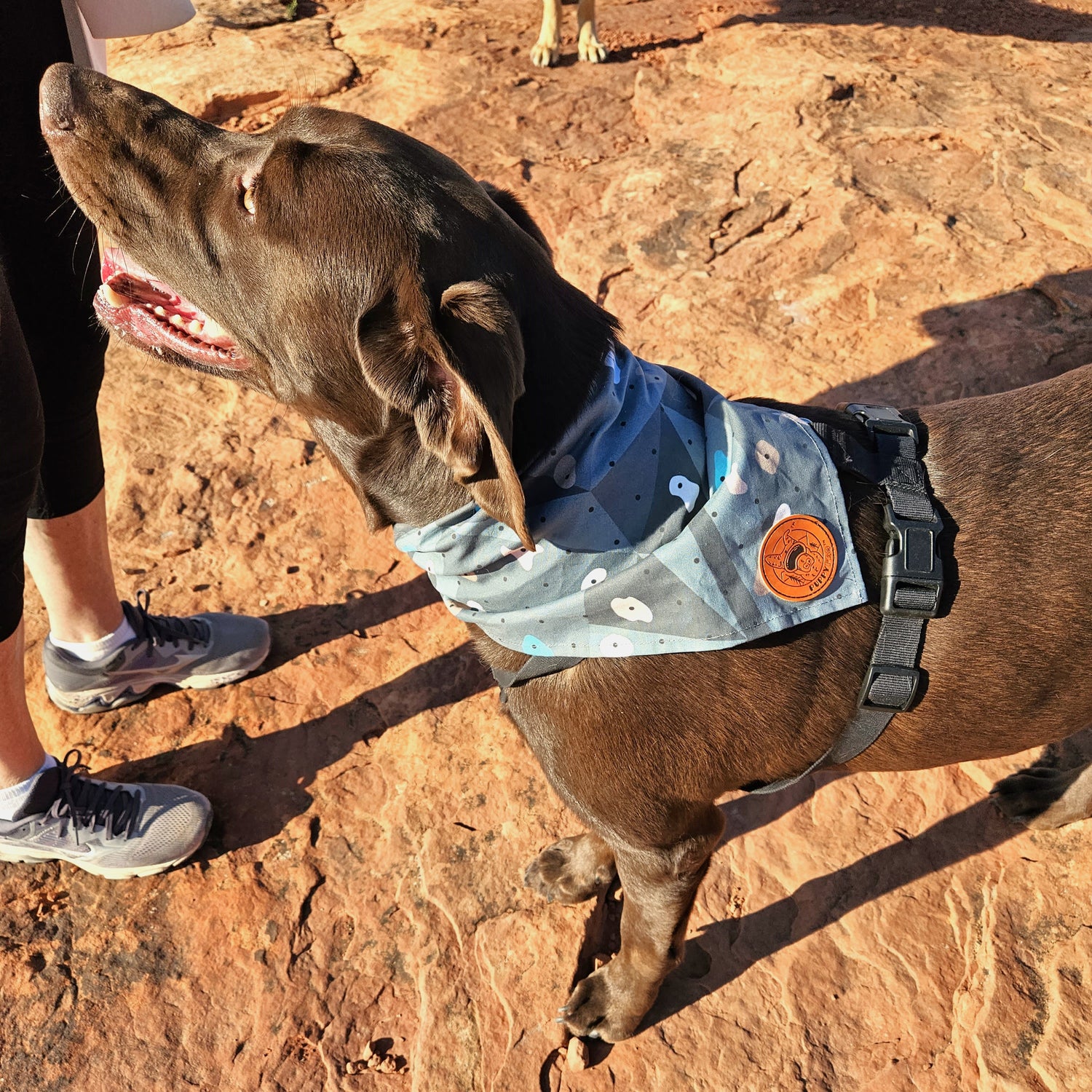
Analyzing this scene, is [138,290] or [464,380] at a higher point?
[464,380]

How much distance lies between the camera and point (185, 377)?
4570 millimetres

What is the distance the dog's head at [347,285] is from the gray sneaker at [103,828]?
1.44 metres

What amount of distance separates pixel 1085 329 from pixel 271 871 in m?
4.23

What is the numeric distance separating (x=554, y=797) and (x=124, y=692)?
1.67 m

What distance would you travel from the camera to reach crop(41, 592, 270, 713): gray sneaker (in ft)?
10.7

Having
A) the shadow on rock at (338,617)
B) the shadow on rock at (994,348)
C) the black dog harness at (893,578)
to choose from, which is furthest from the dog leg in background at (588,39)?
the black dog harness at (893,578)

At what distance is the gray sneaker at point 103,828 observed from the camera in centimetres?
286

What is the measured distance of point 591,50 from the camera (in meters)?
6.43

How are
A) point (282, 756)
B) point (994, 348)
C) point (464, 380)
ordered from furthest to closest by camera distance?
point (994, 348)
point (282, 756)
point (464, 380)

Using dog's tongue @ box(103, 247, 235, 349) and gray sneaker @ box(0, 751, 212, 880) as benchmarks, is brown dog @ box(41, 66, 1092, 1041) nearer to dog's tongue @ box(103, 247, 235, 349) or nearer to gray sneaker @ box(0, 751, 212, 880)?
dog's tongue @ box(103, 247, 235, 349)

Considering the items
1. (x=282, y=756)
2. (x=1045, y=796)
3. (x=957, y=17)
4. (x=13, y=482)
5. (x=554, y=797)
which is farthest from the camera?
(x=957, y=17)

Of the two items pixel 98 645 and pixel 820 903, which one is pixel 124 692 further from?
pixel 820 903

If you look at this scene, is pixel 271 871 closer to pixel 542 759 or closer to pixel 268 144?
pixel 542 759

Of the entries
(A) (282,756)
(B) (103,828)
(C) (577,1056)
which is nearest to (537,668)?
(C) (577,1056)
